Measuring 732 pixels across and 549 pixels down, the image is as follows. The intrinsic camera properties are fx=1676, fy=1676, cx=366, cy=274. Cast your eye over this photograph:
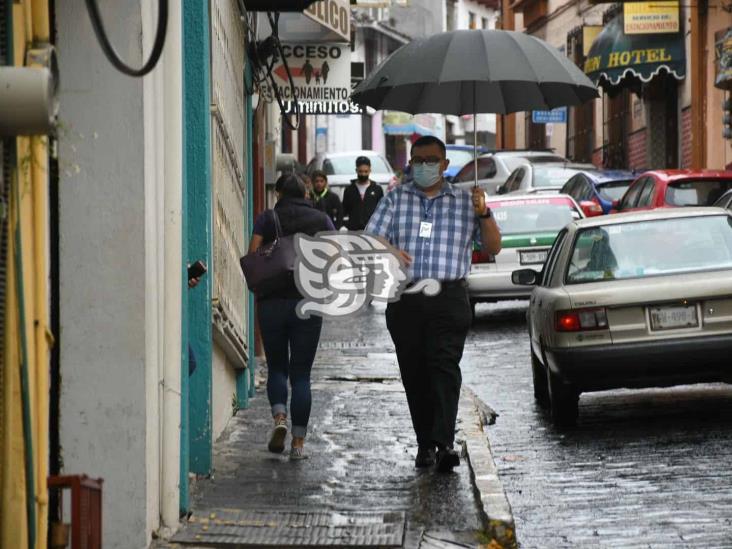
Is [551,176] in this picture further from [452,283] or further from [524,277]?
[452,283]

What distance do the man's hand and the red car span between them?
424 inches

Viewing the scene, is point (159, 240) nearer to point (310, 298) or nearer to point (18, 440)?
point (18, 440)

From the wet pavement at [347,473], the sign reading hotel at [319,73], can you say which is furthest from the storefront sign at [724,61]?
the wet pavement at [347,473]

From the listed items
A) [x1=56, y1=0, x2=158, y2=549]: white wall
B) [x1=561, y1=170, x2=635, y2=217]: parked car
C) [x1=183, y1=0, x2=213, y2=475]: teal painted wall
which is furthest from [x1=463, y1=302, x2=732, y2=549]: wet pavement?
[x1=561, y1=170, x2=635, y2=217]: parked car

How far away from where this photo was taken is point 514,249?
19.7 metres

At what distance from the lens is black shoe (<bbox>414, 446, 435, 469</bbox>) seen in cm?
1003

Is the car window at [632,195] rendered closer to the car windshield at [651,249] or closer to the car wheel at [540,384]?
the car wheel at [540,384]

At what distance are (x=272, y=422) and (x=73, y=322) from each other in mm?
5266

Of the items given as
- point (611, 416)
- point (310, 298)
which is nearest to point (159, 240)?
point (310, 298)

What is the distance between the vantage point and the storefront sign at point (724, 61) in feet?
87.8

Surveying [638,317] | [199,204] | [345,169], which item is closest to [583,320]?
[638,317]

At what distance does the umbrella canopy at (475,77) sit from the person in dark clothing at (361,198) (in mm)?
12749

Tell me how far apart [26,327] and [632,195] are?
57.5ft

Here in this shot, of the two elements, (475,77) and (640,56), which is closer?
(475,77)
